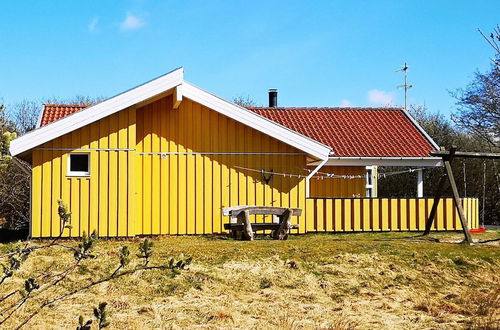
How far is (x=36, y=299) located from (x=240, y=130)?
27.1ft

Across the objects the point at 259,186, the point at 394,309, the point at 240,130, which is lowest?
the point at 394,309

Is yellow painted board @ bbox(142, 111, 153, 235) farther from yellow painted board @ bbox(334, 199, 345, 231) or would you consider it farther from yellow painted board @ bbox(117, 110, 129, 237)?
yellow painted board @ bbox(334, 199, 345, 231)

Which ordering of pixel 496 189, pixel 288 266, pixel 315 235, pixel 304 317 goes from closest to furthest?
pixel 304 317 < pixel 288 266 < pixel 315 235 < pixel 496 189

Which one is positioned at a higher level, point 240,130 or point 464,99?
point 464,99

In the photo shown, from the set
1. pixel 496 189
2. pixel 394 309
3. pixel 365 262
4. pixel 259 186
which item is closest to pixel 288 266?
pixel 365 262

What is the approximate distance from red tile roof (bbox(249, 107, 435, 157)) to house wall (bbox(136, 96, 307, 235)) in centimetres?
382

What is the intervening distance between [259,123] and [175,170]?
253 cm

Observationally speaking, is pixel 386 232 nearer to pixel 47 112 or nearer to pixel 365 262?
pixel 365 262

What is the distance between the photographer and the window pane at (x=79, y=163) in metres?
15.9

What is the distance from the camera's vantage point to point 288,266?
470 inches

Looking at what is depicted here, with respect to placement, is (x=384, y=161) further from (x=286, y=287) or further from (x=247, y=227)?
(x=286, y=287)

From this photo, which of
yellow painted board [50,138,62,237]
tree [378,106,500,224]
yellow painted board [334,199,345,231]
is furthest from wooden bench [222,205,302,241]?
tree [378,106,500,224]

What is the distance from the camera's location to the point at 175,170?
16.7 m

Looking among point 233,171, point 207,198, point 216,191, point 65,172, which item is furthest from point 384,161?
point 65,172
